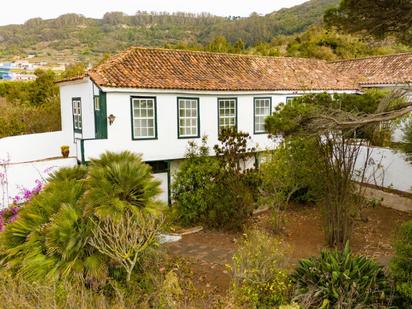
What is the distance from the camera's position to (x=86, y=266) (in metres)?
7.61

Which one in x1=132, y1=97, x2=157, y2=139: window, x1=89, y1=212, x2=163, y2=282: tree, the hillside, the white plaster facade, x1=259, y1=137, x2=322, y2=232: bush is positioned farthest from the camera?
the hillside

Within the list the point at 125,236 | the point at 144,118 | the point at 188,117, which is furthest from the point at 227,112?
the point at 125,236

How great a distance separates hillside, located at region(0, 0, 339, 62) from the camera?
66562 millimetres

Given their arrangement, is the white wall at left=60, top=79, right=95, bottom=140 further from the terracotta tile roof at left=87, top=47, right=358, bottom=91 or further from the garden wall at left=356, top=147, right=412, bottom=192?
the garden wall at left=356, top=147, right=412, bottom=192

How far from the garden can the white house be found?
15.5 feet

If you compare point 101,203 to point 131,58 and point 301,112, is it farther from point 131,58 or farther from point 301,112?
point 131,58

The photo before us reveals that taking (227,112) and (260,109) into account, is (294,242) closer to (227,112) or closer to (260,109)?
(227,112)

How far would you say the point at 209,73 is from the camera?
17.8 m

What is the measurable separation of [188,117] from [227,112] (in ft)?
6.61

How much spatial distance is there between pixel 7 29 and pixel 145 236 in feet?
259

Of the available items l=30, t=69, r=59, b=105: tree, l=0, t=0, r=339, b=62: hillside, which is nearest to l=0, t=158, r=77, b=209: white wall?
l=30, t=69, r=59, b=105: tree

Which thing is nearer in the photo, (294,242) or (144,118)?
(294,242)

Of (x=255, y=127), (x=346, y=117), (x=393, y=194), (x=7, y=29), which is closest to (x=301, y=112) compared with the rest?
(x=346, y=117)

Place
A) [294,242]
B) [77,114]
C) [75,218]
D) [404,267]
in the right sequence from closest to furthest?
[404,267]
[75,218]
[294,242]
[77,114]
